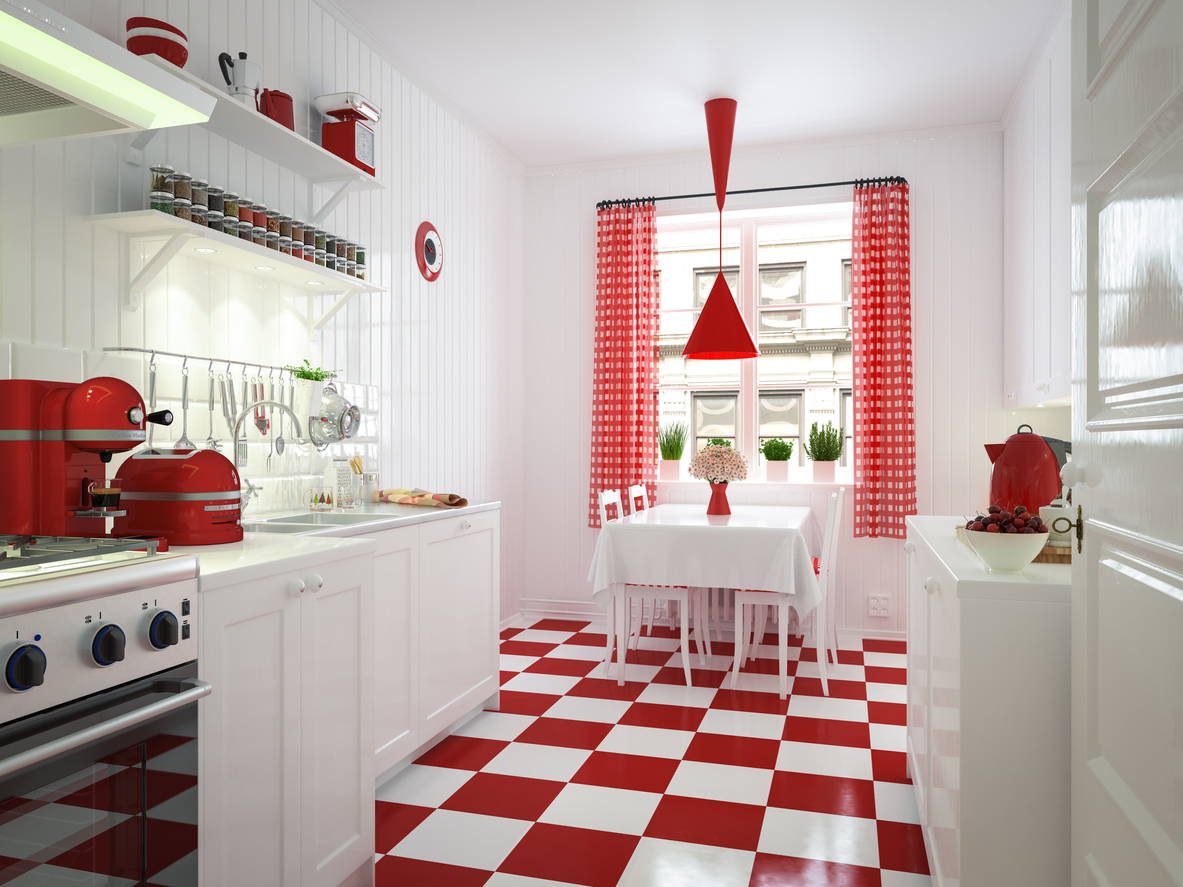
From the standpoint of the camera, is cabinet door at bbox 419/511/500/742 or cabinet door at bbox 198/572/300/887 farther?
cabinet door at bbox 419/511/500/742

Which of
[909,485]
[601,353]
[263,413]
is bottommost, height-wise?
[909,485]

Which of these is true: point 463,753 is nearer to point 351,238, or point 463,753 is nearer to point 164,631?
point 164,631

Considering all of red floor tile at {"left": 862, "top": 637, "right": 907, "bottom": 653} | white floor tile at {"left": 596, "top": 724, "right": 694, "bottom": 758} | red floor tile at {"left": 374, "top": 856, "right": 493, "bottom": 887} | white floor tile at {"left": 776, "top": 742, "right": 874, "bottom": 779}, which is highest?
white floor tile at {"left": 776, "top": 742, "right": 874, "bottom": 779}

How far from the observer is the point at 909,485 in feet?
14.7

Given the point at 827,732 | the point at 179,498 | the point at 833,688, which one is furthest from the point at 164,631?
the point at 833,688

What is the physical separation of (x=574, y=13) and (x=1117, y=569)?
303 centimetres

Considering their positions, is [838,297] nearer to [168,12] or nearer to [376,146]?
[376,146]

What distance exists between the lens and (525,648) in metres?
4.32

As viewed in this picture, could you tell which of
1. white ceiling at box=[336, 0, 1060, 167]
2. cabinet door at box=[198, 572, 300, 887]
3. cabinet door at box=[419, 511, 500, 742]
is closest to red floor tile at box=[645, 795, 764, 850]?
cabinet door at box=[419, 511, 500, 742]

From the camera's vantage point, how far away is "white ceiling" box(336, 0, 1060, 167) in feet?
10.8

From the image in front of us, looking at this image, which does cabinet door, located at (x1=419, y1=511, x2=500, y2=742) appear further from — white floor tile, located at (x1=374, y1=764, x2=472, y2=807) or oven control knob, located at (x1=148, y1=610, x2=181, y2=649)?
oven control knob, located at (x1=148, y1=610, x2=181, y2=649)

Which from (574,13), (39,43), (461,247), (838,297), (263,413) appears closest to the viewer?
(39,43)

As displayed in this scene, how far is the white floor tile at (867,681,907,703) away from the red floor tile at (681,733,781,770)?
2.49ft

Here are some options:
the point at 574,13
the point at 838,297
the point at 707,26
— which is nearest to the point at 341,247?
the point at 574,13
